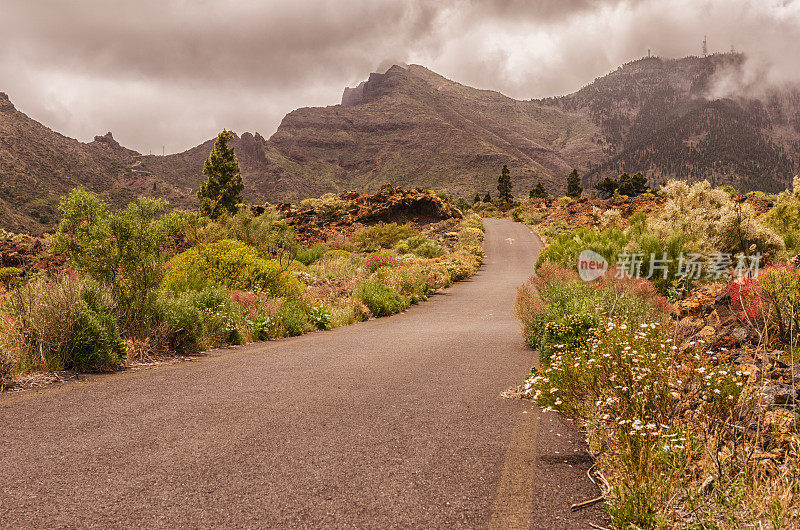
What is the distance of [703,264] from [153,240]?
11992 mm

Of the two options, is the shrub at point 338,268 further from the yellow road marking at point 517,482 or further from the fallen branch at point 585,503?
the fallen branch at point 585,503

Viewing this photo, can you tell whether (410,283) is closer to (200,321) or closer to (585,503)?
(200,321)

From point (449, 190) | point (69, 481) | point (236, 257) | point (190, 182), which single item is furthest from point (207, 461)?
point (190, 182)

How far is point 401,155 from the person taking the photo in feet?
415

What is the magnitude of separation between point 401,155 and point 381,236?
98.8 meters

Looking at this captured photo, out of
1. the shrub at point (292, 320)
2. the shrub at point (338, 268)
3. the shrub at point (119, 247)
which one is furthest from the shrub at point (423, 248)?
the shrub at point (119, 247)

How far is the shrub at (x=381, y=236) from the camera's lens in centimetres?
3114

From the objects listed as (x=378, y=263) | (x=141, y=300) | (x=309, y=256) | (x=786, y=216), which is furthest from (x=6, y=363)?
(x=786, y=216)

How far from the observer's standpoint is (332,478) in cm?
293

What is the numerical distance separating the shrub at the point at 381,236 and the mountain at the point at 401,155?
41.4 metres

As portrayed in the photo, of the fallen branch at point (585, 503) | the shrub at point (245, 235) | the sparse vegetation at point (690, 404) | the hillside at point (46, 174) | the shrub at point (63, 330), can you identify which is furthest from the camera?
the hillside at point (46, 174)

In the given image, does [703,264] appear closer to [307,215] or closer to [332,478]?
[332,478]

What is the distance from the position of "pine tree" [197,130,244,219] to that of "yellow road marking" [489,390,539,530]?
39436 mm

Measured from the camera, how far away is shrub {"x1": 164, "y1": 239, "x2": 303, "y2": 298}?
10.1 m
